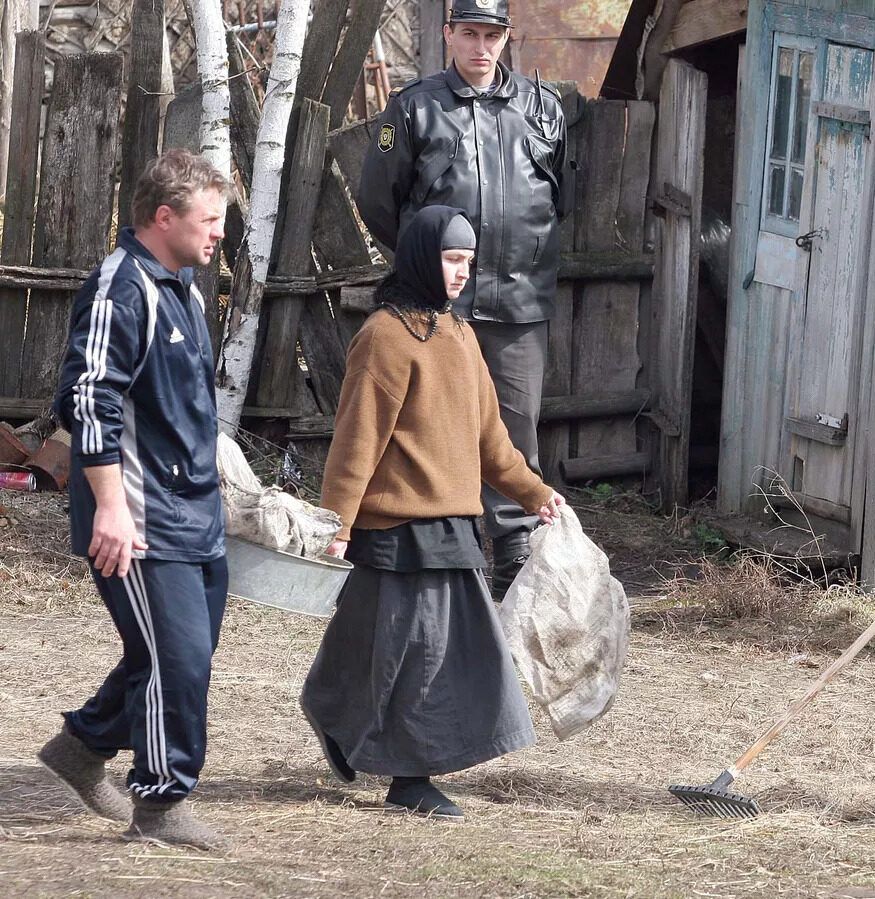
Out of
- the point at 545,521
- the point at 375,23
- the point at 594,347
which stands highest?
the point at 375,23

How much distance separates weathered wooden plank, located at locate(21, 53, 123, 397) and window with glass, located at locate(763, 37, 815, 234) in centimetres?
330

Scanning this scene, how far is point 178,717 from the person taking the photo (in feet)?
11.0

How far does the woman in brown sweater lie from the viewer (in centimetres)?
380

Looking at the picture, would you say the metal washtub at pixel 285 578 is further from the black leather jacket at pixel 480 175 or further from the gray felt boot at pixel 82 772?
the black leather jacket at pixel 480 175

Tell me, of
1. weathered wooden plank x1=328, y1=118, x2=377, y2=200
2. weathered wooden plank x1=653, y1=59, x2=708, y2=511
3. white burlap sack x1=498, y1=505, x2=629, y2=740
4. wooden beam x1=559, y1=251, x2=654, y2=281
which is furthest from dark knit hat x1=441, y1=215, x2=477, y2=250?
weathered wooden plank x1=653, y1=59, x2=708, y2=511

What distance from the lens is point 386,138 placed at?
577 centimetres

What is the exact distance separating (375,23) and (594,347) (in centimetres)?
211

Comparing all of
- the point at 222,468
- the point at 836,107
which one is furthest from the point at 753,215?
the point at 222,468

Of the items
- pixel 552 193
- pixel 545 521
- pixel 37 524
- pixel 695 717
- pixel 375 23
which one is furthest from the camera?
pixel 375 23

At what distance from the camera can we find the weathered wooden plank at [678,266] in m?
7.49

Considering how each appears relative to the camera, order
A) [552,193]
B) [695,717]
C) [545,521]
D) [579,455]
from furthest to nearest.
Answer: [579,455] → [552,193] → [695,717] → [545,521]

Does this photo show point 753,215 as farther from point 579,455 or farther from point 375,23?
point 375,23

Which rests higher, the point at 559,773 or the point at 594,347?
the point at 594,347

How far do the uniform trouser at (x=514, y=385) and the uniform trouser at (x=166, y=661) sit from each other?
2487mm
